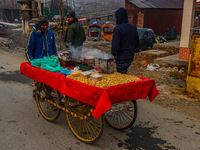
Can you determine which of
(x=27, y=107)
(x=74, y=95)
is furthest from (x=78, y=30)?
(x=74, y=95)

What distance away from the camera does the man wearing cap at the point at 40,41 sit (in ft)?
15.8

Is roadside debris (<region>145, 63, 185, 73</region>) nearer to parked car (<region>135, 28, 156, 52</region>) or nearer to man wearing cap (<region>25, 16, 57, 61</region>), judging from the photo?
parked car (<region>135, 28, 156, 52</region>)

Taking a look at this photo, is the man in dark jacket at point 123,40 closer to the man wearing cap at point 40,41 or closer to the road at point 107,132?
the road at point 107,132

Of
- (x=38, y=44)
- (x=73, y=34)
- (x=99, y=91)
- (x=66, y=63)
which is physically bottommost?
(x=99, y=91)

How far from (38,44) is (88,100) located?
2.62m

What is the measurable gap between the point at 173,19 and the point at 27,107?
21700 mm

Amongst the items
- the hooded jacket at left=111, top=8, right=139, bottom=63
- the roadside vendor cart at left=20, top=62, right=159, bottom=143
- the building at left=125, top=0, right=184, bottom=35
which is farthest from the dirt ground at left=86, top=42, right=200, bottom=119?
Answer: the building at left=125, top=0, right=184, bottom=35

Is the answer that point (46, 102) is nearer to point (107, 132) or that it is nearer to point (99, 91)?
point (107, 132)

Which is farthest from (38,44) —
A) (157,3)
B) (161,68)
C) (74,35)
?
(157,3)

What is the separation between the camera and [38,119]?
Result: 176 inches

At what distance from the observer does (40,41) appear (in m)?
5.00

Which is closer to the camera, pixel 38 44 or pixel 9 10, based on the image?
pixel 38 44

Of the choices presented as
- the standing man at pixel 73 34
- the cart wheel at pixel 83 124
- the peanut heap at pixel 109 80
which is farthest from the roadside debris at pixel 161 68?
the cart wheel at pixel 83 124

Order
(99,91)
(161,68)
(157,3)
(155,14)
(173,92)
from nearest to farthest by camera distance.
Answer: (99,91), (173,92), (161,68), (155,14), (157,3)
